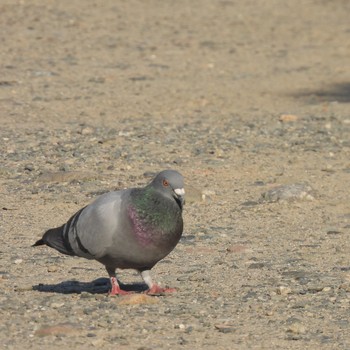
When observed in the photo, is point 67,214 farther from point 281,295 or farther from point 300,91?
point 300,91

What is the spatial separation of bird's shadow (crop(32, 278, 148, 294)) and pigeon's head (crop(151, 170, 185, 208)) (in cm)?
79

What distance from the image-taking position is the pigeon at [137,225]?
642 centimetres

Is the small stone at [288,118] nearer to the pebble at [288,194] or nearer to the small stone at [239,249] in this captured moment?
the pebble at [288,194]

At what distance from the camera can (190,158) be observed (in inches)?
423

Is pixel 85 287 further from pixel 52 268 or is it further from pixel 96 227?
pixel 96 227

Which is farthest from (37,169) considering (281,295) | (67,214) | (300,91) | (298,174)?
(300,91)

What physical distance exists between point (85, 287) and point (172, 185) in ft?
3.19

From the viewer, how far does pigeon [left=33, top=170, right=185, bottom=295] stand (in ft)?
21.1

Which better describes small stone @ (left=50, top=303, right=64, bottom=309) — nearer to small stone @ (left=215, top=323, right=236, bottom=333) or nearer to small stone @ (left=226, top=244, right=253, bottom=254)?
small stone @ (left=215, top=323, right=236, bottom=333)

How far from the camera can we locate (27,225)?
859 cm

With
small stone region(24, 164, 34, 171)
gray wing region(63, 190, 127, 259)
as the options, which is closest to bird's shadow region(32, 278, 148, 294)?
gray wing region(63, 190, 127, 259)

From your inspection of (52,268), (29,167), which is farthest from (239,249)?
(29,167)

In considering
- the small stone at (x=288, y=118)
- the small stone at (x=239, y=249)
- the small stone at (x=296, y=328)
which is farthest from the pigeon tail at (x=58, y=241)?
the small stone at (x=288, y=118)

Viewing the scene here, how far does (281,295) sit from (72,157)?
13.4ft
